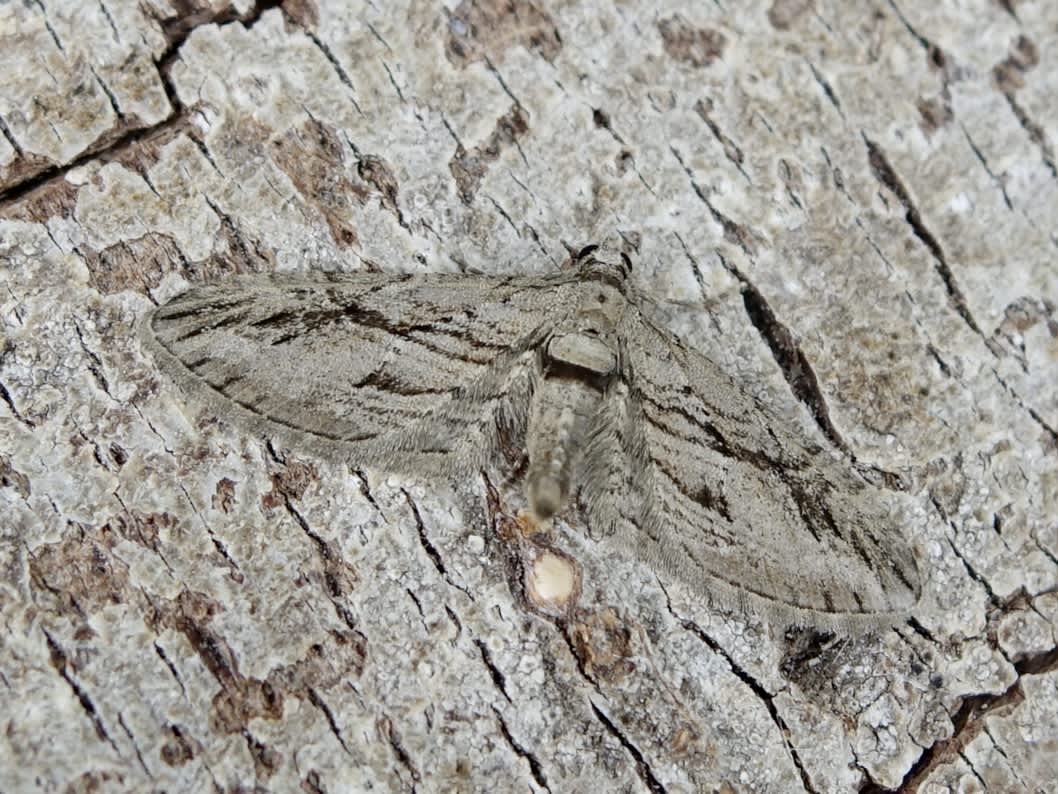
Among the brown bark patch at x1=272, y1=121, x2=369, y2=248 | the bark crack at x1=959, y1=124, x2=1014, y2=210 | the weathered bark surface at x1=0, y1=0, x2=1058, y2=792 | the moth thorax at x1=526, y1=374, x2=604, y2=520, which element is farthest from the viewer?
the bark crack at x1=959, y1=124, x2=1014, y2=210

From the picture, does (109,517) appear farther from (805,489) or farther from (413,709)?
(805,489)

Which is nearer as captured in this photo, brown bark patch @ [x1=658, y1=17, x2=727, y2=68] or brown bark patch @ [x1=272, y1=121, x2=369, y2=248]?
brown bark patch @ [x1=272, y1=121, x2=369, y2=248]

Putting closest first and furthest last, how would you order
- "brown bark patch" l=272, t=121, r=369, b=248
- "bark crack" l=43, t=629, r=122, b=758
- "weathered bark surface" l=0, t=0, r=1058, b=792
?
"bark crack" l=43, t=629, r=122, b=758, "weathered bark surface" l=0, t=0, r=1058, b=792, "brown bark patch" l=272, t=121, r=369, b=248

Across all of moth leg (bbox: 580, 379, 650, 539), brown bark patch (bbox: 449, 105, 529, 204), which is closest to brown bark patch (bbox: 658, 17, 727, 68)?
brown bark patch (bbox: 449, 105, 529, 204)

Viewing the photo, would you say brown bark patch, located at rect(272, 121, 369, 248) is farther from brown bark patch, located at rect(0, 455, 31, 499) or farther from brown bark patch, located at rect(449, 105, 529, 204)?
brown bark patch, located at rect(0, 455, 31, 499)

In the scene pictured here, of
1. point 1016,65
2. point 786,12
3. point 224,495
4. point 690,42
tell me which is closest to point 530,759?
point 224,495
